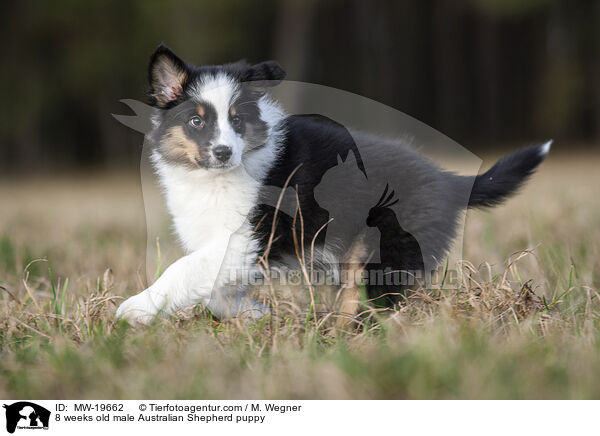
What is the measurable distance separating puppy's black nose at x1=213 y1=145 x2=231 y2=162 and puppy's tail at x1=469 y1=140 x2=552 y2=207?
1195 millimetres

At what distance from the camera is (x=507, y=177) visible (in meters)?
2.80

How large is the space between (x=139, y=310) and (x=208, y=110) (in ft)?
3.17

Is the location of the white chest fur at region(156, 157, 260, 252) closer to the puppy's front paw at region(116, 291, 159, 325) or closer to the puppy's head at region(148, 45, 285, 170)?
the puppy's head at region(148, 45, 285, 170)

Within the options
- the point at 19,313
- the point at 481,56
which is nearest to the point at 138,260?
the point at 19,313

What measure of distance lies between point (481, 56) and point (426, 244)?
15.9 metres

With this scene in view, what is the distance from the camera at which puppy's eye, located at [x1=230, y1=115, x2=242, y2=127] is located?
109 inches

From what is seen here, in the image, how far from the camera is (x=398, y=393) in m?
1.67

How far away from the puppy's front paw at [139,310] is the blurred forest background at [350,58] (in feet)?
35.7

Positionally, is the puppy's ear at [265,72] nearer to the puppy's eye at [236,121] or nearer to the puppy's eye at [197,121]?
the puppy's eye at [236,121]

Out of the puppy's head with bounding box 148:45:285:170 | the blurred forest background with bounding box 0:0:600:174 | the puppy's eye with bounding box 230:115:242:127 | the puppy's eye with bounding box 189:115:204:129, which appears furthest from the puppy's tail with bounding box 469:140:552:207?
the blurred forest background with bounding box 0:0:600:174

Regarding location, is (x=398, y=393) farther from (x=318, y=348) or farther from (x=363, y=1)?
(x=363, y=1)
